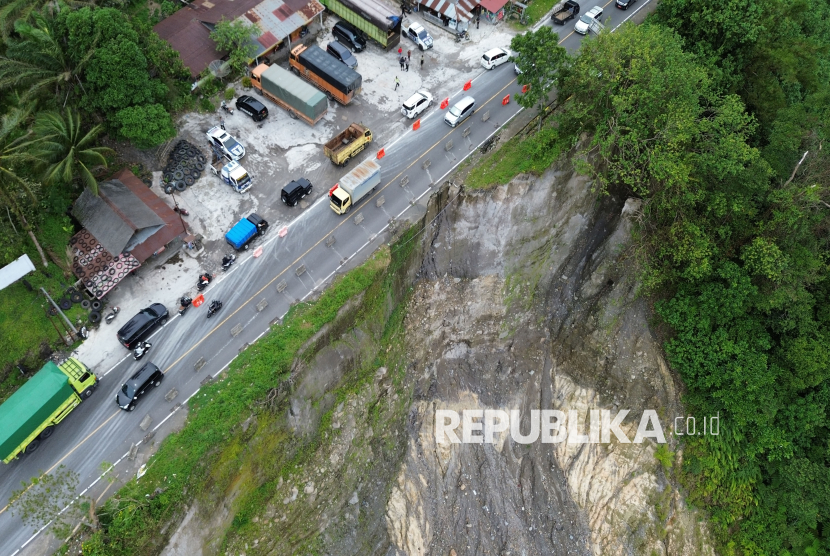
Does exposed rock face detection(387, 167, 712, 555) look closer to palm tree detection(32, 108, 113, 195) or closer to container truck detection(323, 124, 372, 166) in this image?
container truck detection(323, 124, 372, 166)

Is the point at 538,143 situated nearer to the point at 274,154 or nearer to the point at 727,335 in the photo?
the point at 727,335

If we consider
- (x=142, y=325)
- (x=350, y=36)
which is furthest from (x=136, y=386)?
(x=350, y=36)

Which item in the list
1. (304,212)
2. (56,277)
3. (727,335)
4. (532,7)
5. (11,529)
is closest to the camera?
(11,529)

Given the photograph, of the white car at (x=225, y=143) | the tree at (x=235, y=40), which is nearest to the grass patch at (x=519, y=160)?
the white car at (x=225, y=143)

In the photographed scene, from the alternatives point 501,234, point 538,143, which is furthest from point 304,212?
point 538,143

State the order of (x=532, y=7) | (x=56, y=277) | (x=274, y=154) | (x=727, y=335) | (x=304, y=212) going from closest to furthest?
(x=727, y=335), (x=56, y=277), (x=304, y=212), (x=274, y=154), (x=532, y=7)

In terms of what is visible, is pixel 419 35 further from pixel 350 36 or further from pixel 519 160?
pixel 519 160

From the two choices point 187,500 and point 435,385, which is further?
point 435,385

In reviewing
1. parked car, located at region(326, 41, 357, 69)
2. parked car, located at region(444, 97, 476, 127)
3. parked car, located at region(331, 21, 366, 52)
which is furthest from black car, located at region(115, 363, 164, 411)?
parked car, located at region(331, 21, 366, 52)
